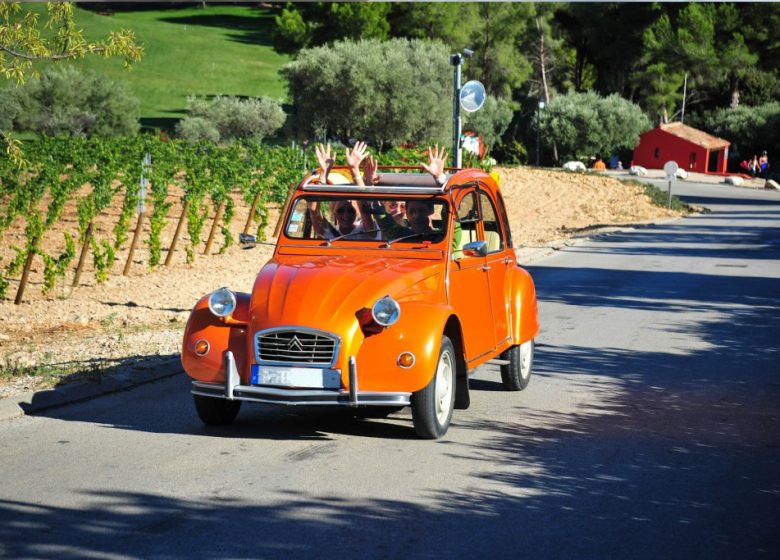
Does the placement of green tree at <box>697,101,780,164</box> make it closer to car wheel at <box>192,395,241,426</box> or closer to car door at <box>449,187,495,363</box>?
car door at <box>449,187,495,363</box>

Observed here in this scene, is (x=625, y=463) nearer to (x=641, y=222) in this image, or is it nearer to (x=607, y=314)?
(x=607, y=314)

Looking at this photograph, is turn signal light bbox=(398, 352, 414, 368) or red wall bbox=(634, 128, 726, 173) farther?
red wall bbox=(634, 128, 726, 173)

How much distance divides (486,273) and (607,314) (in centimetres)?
686

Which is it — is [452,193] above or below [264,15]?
below

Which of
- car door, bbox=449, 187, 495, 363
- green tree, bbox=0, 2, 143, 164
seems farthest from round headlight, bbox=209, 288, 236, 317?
green tree, bbox=0, 2, 143, 164

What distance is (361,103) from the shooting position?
60219 mm

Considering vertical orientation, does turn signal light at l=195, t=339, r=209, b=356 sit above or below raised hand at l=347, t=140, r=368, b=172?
below

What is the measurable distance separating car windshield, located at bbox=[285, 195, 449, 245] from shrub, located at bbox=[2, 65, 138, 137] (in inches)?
2344

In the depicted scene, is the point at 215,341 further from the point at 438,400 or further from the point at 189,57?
the point at 189,57

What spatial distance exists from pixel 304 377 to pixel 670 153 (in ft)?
248

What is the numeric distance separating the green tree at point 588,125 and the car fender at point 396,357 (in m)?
74.6

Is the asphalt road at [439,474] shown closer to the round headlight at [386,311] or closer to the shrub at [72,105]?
the round headlight at [386,311]

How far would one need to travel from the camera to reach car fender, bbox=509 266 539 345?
991 cm

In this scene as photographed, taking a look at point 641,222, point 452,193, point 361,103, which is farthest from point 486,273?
point 361,103
